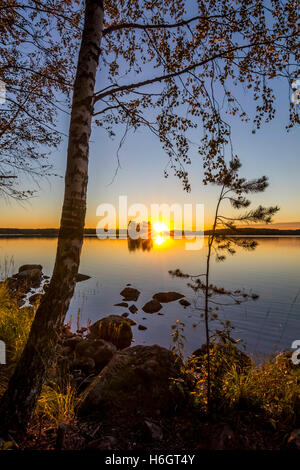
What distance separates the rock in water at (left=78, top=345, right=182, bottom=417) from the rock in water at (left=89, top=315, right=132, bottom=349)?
4.68 meters

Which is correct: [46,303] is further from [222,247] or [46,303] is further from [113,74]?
[113,74]

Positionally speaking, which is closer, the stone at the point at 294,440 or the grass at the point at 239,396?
the stone at the point at 294,440

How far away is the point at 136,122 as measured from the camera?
16.7 ft

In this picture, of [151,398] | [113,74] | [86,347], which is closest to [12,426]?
[151,398]

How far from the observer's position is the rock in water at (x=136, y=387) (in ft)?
12.3

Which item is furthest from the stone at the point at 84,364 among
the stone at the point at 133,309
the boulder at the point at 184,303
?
the boulder at the point at 184,303

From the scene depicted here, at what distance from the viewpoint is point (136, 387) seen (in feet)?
13.3

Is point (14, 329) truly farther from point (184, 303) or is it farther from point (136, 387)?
point (184, 303)

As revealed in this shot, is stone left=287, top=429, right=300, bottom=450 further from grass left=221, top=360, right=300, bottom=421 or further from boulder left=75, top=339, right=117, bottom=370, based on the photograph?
boulder left=75, top=339, right=117, bottom=370

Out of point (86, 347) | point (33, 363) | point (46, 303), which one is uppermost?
point (46, 303)

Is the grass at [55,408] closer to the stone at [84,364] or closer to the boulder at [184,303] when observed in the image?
the stone at [84,364]

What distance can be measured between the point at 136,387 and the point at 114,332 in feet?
17.5

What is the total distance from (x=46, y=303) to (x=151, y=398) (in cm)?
231

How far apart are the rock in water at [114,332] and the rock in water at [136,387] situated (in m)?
4.68
